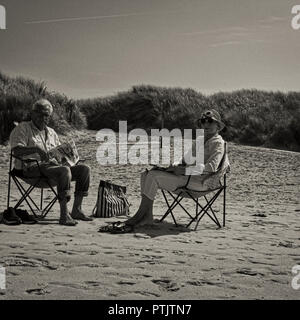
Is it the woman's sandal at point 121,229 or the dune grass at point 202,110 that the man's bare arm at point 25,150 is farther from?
the dune grass at point 202,110

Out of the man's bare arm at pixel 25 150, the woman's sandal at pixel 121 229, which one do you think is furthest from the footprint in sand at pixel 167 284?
the man's bare arm at pixel 25 150

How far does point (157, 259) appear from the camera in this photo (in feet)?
14.8

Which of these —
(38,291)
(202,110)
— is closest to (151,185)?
(38,291)

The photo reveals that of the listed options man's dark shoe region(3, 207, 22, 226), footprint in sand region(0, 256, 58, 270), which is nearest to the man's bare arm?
man's dark shoe region(3, 207, 22, 226)

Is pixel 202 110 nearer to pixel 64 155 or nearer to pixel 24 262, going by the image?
pixel 64 155

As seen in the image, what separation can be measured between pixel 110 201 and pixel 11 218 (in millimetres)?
1320

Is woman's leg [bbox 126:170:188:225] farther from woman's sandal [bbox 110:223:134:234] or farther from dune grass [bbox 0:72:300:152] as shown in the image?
dune grass [bbox 0:72:300:152]

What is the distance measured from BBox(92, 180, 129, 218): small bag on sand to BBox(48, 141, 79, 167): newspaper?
47 cm

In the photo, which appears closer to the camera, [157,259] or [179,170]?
[157,259]

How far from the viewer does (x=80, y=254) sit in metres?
4.57

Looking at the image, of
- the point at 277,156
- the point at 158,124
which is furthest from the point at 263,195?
the point at 158,124

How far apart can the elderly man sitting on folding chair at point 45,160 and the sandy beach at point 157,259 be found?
27 centimetres

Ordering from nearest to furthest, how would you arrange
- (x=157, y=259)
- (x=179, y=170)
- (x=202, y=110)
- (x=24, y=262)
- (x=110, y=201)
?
1. (x=24, y=262)
2. (x=157, y=259)
3. (x=179, y=170)
4. (x=110, y=201)
5. (x=202, y=110)
